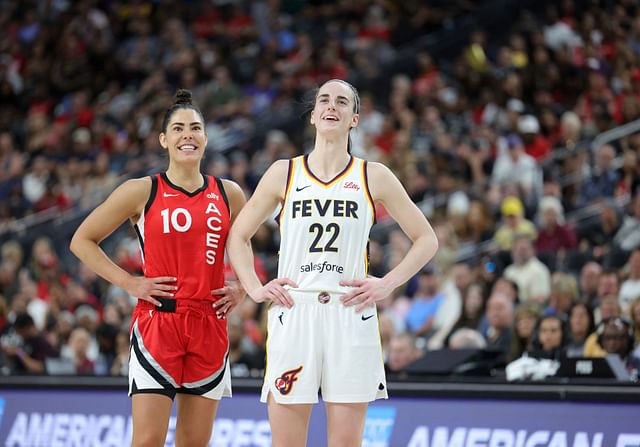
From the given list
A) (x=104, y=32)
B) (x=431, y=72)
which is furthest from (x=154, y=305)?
(x=104, y=32)

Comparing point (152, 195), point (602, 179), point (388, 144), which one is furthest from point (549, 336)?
point (388, 144)

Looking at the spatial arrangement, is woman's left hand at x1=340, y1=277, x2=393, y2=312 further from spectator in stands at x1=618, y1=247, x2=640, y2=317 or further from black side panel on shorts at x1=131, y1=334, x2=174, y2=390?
spectator in stands at x1=618, y1=247, x2=640, y2=317

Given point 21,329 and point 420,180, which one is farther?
point 420,180

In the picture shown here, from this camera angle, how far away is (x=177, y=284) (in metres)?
6.14

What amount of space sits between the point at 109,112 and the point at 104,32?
296 cm

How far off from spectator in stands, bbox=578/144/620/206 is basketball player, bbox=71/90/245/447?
727cm

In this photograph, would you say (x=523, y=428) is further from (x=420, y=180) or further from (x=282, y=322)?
(x=420, y=180)

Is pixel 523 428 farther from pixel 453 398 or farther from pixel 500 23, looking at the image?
pixel 500 23

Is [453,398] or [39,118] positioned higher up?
[39,118]


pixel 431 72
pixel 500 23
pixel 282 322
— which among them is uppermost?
pixel 500 23

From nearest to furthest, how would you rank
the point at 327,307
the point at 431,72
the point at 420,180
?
1. the point at 327,307
2. the point at 420,180
3. the point at 431,72

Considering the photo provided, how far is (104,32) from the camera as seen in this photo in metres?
21.3

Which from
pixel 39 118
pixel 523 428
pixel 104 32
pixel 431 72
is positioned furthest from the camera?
pixel 104 32

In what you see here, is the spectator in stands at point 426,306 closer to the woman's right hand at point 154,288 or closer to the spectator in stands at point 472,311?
the spectator in stands at point 472,311
